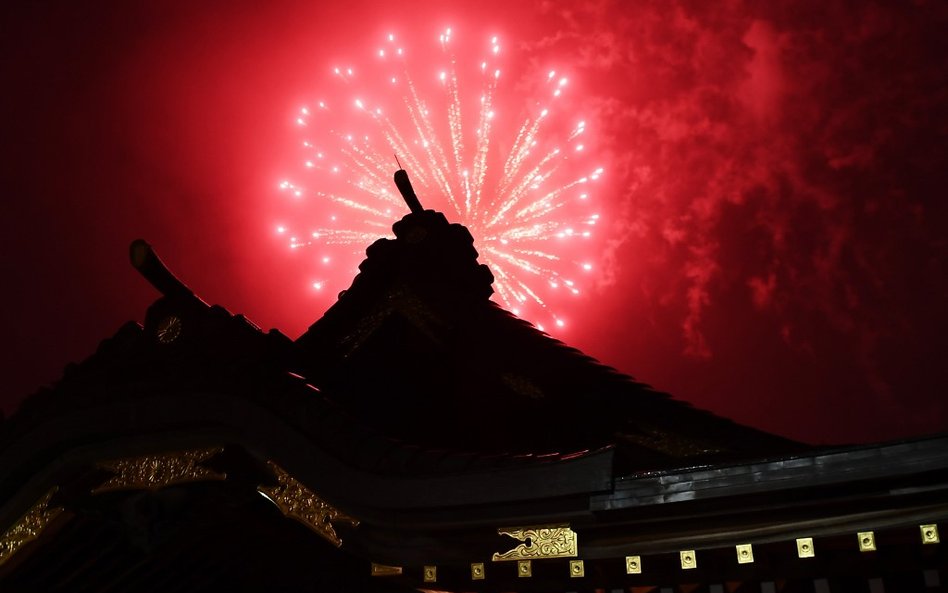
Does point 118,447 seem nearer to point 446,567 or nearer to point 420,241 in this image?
point 446,567

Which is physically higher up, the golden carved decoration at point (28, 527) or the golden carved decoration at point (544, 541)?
the golden carved decoration at point (28, 527)

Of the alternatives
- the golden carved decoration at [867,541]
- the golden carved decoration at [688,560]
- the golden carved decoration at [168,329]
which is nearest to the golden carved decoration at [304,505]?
the golden carved decoration at [168,329]

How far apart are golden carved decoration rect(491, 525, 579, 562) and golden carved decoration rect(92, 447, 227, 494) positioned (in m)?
1.70

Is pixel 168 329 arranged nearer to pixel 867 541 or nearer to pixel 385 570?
pixel 385 570

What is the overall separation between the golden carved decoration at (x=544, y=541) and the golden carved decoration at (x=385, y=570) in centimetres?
64

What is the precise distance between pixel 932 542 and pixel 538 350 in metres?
3.00

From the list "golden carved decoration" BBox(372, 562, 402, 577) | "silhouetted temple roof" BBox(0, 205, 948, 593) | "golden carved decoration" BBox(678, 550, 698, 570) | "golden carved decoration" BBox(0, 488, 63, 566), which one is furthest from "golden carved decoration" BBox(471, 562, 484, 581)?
"golden carved decoration" BBox(0, 488, 63, 566)

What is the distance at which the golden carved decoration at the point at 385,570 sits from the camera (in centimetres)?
359

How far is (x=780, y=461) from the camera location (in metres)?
2.71

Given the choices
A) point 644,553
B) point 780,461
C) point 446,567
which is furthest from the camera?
point 446,567

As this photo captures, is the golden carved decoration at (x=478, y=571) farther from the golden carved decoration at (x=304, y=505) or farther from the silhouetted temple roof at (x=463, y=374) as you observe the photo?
the silhouetted temple roof at (x=463, y=374)

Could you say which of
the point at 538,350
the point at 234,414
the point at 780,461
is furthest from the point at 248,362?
the point at 780,461

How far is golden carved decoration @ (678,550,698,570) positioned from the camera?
305 centimetres

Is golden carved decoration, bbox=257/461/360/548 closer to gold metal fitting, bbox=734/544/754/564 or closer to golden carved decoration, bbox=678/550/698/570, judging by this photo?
golden carved decoration, bbox=678/550/698/570
